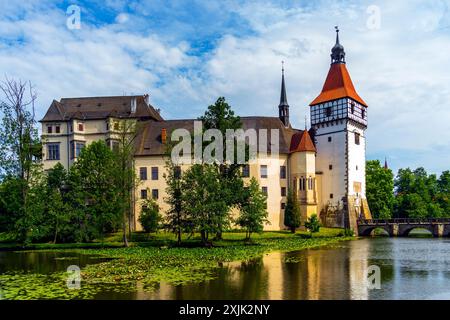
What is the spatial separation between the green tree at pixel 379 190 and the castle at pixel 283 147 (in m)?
7.77

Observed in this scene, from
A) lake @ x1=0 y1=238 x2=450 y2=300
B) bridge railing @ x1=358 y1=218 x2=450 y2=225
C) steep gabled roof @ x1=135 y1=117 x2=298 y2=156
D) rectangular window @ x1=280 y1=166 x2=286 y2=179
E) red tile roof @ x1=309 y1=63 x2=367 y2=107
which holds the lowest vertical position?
bridge railing @ x1=358 y1=218 x2=450 y2=225

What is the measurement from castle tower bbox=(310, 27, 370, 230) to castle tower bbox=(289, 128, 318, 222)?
333 centimetres

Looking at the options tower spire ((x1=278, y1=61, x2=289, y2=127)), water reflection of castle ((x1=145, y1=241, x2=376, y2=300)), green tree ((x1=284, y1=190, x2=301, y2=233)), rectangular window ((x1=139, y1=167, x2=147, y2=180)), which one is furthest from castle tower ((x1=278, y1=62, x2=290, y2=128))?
water reflection of castle ((x1=145, y1=241, x2=376, y2=300))

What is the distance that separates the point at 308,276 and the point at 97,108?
149 feet

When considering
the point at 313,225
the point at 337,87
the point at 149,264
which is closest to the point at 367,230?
the point at 313,225

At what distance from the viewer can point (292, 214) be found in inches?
2143

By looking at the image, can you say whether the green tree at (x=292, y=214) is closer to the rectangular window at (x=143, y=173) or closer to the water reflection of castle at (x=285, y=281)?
the rectangular window at (x=143, y=173)

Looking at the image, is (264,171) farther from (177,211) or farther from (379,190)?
(379,190)

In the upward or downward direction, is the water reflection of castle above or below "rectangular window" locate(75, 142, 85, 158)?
below

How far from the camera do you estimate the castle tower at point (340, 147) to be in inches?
2355

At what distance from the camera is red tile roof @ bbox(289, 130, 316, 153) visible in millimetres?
58531

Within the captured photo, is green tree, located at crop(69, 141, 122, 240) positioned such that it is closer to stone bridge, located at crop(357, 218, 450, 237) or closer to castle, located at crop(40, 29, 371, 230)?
castle, located at crop(40, 29, 371, 230)

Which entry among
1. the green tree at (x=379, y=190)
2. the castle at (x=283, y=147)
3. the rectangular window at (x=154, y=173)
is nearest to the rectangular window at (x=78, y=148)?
the castle at (x=283, y=147)

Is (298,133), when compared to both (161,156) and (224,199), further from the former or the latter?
(224,199)
